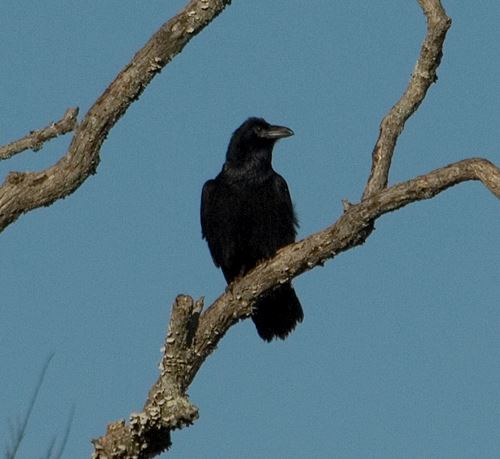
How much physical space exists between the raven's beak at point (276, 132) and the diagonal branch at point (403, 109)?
3.30 m

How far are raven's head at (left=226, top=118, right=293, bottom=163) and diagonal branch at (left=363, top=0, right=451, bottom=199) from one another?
128 inches

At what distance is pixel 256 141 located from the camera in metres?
9.33

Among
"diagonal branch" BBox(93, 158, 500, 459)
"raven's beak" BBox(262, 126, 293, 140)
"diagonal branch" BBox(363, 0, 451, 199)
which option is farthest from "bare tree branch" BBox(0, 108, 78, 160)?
"raven's beak" BBox(262, 126, 293, 140)

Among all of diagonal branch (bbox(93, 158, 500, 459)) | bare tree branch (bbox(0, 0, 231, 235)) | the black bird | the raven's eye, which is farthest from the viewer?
the raven's eye

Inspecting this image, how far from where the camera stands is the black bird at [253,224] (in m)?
8.76

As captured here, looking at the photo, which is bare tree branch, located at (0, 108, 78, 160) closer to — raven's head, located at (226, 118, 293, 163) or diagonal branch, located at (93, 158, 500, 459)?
diagonal branch, located at (93, 158, 500, 459)

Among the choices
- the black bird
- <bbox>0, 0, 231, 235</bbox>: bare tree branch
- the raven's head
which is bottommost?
<bbox>0, 0, 231, 235</bbox>: bare tree branch

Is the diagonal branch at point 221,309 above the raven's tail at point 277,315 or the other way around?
the other way around

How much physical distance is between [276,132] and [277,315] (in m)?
1.52

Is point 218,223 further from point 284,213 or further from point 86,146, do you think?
point 86,146

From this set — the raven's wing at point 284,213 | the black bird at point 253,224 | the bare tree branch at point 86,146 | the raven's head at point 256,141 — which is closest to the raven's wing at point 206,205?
the black bird at point 253,224

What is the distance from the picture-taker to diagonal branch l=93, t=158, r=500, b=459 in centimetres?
509

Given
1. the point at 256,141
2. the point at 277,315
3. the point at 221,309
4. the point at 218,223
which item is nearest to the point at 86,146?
the point at 221,309

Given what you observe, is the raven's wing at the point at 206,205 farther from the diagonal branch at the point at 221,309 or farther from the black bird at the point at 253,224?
the diagonal branch at the point at 221,309
